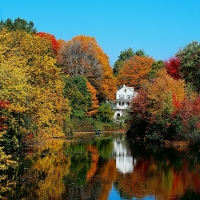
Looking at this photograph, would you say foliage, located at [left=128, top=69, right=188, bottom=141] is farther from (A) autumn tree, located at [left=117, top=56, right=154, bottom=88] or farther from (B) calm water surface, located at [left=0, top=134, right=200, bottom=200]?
(A) autumn tree, located at [left=117, top=56, right=154, bottom=88]

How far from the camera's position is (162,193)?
23.8 meters

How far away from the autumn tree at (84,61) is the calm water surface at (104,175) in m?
33.2

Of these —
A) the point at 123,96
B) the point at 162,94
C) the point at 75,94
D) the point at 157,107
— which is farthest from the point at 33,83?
the point at 123,96

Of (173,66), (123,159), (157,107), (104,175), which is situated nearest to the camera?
(104,175)

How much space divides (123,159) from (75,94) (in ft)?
102

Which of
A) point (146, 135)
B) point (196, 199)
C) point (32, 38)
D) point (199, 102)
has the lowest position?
point (196, 199)

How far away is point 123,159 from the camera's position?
38.2 metres

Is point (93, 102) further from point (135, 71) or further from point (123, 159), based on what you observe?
point (123, 159)

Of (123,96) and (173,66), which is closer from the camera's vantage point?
(173,66)

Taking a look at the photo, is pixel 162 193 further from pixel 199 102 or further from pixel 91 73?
pixel 91 73

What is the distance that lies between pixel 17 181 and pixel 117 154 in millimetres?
17635

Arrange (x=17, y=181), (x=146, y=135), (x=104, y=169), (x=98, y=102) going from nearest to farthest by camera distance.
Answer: (x=17, y=181), (x=104, y=169), (x=146, y=135), (x=98, y=102)

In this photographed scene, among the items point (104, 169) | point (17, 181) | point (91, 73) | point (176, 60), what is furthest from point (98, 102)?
point (17, 181)

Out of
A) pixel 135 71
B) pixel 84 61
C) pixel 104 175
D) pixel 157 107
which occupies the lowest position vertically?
pixel 104 175
